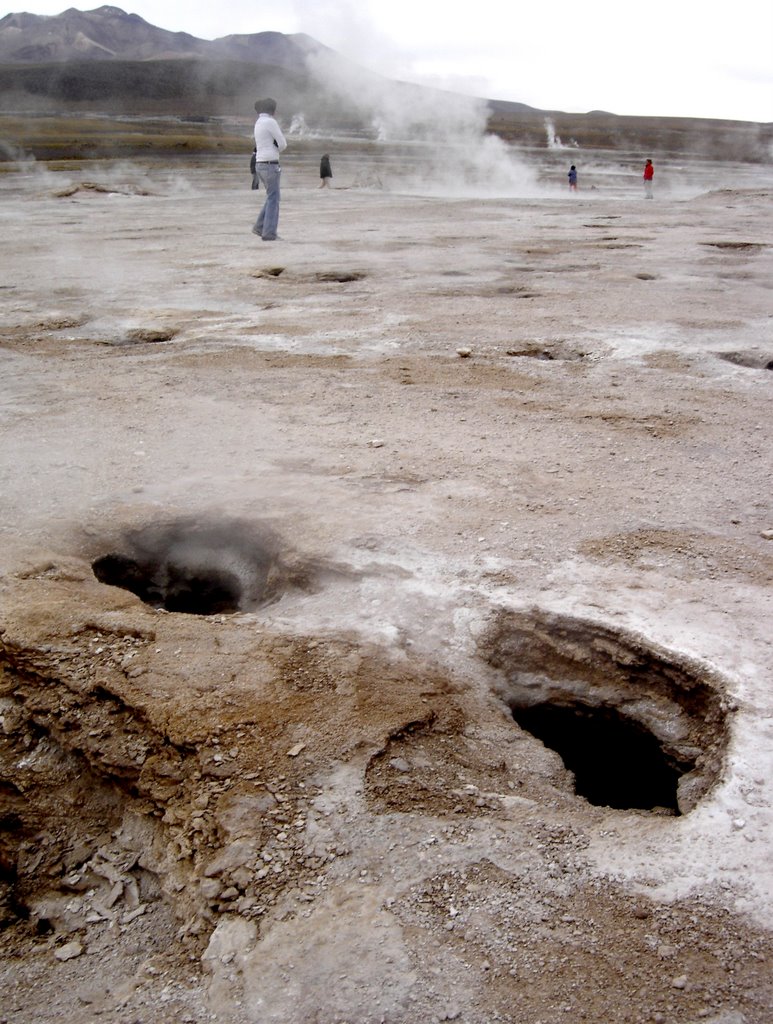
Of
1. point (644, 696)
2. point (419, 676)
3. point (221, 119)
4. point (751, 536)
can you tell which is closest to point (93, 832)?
point (419, 676)

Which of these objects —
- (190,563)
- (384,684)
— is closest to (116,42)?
(190,563)

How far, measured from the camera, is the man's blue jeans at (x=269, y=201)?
1192cm

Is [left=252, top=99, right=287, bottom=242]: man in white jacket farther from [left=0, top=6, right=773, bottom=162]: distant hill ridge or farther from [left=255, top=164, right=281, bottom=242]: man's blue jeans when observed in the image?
[left=0, top=6, right=773, bottom=162]: distant hill ridge

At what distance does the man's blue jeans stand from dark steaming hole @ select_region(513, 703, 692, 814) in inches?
401

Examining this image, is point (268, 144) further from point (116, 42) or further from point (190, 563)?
point (116, 42)

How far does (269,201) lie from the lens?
41.1 ft

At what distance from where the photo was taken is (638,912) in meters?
2.21

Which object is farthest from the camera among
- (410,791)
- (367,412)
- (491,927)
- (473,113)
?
(473,113)

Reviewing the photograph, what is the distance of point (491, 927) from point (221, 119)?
85526mm

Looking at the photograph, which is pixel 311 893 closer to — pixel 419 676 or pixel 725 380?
pixel 419 676

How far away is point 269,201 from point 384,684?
1080cm

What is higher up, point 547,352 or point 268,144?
point 268,144

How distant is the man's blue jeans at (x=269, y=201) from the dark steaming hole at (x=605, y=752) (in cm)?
1018

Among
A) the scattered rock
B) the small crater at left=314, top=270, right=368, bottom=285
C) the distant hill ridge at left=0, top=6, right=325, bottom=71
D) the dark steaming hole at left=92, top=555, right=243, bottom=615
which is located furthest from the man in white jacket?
the distant hill ridge at left=0, top=6, right=325, bottom=71
